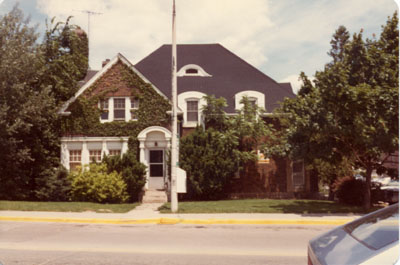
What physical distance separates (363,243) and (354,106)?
10935 mm

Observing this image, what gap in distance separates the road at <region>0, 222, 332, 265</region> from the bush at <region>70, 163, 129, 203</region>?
589 centimetres

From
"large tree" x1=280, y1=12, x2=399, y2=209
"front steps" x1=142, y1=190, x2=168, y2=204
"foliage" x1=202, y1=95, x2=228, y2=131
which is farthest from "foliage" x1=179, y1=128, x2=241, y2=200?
"large tree" x1=280, y1=12, x2=399, y2=209

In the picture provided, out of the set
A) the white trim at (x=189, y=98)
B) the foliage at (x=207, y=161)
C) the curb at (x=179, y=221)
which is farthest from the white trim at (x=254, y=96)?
the curb at (x=179, y=221)

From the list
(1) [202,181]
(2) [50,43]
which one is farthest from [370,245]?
(2) [50,43]

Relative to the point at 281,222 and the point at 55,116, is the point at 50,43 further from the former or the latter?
the point at 281,222

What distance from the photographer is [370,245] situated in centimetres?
275

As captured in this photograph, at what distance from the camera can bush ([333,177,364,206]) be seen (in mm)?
17750

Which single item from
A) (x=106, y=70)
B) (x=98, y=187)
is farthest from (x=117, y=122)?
(x=98, y=187)

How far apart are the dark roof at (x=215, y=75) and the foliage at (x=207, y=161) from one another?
320 centimetres

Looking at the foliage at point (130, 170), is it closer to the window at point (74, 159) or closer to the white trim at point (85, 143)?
Result: the white trim at point (85, 143)

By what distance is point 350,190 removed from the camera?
59.1 feet

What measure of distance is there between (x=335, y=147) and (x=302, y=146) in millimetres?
1557

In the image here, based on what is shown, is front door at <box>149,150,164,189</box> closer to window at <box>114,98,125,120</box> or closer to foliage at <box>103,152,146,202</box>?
foliage at <box>103,152,146,202</box>

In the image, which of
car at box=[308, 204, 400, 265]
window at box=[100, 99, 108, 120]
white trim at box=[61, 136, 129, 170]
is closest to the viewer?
car at box=[308, 204, 400, 265]
